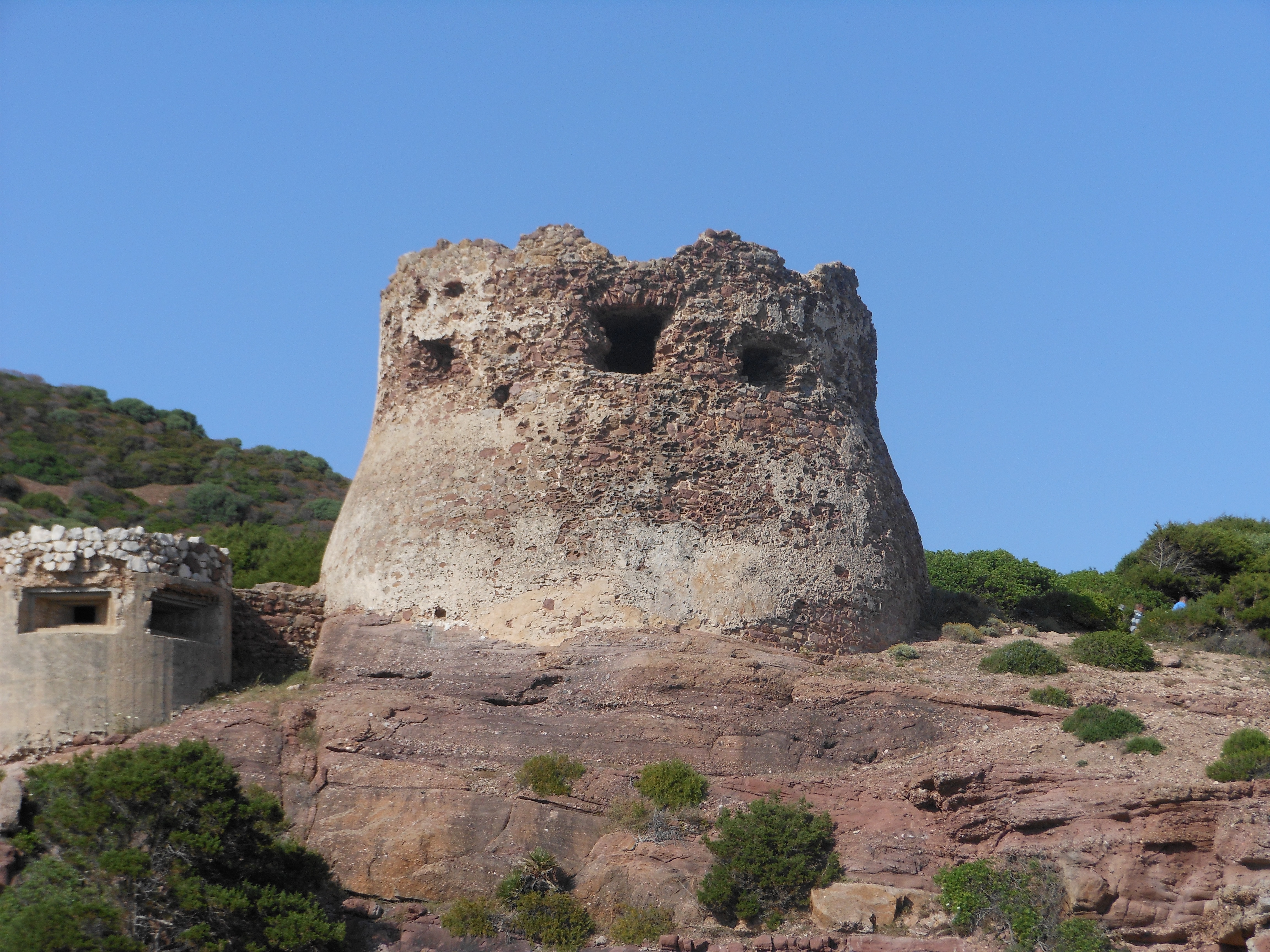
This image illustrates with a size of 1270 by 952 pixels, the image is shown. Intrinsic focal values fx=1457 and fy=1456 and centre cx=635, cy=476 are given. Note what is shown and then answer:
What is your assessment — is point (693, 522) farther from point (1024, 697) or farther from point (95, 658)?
point (95, 658)

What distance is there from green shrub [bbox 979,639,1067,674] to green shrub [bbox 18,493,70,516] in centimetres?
2365

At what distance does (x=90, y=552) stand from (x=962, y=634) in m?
12.2

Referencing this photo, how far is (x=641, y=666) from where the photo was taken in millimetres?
18375

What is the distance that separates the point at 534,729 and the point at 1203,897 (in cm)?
775

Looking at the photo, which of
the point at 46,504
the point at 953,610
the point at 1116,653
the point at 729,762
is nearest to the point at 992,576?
the point at 953,610

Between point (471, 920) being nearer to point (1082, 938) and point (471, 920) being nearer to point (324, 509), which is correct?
point (1082, 938)

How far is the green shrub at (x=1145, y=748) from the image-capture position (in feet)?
54.7

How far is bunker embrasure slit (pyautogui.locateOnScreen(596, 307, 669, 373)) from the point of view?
2117cm

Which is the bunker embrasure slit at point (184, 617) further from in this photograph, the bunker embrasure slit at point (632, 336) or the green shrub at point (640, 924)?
the green shrub at point (640, 924)

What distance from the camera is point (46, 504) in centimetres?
3553

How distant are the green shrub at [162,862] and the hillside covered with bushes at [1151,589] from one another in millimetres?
11210

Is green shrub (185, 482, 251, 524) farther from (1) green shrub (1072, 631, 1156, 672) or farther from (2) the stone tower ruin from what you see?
(1) green shrub (1072, 631, 1156, 672)

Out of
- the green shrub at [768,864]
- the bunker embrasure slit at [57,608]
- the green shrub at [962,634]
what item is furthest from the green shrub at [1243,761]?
the bunker embrasure slit at [57,608]

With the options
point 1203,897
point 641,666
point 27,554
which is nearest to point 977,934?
point 1203,897
